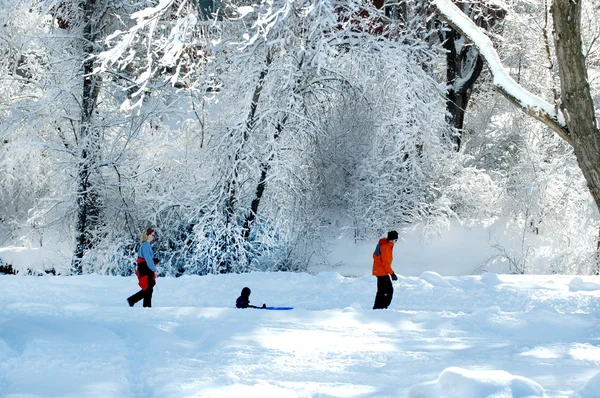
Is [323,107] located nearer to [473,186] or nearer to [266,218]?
[266,218]

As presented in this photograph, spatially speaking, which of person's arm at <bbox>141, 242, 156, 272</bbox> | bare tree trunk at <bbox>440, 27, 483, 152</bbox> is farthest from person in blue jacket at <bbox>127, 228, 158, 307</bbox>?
bare tree trunk at <bbox>440, 27, 483, 152</bbox>

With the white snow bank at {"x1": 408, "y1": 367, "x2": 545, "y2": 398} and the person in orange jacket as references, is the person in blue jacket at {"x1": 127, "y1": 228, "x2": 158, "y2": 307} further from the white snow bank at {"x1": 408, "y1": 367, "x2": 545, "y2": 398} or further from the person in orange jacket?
the white snow bank at {"x1": 408, "y1": 367, "x2": 545, "y2": 398}

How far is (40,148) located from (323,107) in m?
6.81

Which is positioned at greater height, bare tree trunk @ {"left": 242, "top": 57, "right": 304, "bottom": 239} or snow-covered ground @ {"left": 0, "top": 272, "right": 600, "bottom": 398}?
bare tree trunk @ {"left": 242, "top": 57, "right": 304, "bottom": 239}

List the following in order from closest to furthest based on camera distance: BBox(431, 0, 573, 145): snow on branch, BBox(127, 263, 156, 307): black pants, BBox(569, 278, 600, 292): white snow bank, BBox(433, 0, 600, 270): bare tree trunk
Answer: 1. BBox(433, 0, 600, 270): bare tree trunk
2. BBox(431, 0, 573, 145): snow on branch
3. BBox(127, 263, 156, 307): black pants
4. BBox(569, 278, 600, 292): white snow bank

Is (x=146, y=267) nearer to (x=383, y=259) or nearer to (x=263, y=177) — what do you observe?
(x=383, y=259)

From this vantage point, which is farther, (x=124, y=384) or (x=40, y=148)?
(x=40, y=148)

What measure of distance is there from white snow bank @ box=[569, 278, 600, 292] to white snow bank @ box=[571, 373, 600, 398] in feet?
27.8

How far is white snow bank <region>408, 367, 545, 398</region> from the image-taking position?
4629 millimetres

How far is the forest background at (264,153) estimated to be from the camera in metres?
16.4

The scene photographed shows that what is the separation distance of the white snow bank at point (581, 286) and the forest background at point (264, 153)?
462 cm

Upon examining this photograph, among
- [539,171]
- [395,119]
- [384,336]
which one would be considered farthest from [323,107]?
[384,336]

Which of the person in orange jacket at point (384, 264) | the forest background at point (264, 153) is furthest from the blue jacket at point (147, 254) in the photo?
the forest background at point (264, 153)

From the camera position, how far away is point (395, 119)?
17578mm
